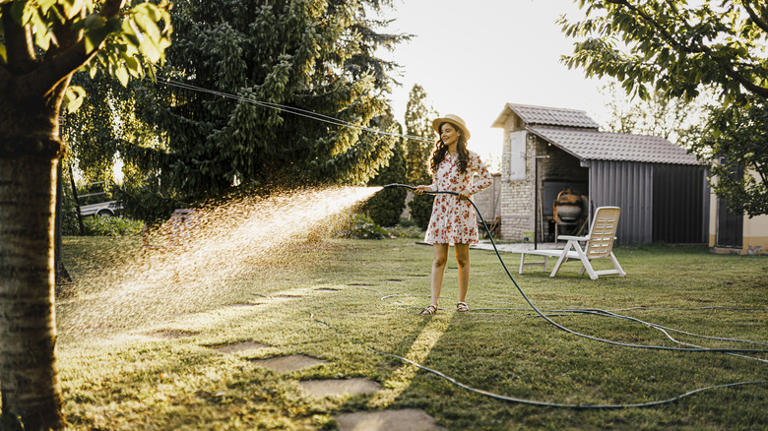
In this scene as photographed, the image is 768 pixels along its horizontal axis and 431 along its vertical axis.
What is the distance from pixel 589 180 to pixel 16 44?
15256 mm

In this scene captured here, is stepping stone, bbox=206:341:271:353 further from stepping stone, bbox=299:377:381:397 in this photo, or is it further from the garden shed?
the garden shed

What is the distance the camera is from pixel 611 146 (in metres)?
16.8

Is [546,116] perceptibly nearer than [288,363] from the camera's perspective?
No

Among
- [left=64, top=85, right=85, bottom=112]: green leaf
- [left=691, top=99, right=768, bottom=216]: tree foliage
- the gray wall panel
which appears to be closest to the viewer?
[left=64, top=85, right=85, bottom=112]: green leaf

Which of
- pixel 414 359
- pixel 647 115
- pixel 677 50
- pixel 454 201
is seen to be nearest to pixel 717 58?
pixel 677 50

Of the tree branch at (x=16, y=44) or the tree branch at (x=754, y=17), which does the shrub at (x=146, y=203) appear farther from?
the tree branch at (x=754, y=17)

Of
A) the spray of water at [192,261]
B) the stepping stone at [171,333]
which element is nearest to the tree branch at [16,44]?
the stepping stone at [171,333]

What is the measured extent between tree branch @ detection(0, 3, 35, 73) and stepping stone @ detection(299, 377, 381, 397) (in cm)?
180

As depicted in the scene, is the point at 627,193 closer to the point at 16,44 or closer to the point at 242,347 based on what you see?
the point at 242,347

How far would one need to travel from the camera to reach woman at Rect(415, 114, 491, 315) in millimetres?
4605

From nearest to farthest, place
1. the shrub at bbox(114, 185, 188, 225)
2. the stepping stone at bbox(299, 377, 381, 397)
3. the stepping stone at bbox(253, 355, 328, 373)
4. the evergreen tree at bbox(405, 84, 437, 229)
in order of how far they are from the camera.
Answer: the stepping stone at bbox(299, 377, 381, 397), the stepping stone at bbox(253, 355, 328, 373), the shrub at bbox(114, 185, 188, 225), the evergreen tree at bbox(405, 84, 437, 229)

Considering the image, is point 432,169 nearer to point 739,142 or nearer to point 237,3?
point 739,142

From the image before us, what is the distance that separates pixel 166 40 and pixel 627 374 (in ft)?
8.86

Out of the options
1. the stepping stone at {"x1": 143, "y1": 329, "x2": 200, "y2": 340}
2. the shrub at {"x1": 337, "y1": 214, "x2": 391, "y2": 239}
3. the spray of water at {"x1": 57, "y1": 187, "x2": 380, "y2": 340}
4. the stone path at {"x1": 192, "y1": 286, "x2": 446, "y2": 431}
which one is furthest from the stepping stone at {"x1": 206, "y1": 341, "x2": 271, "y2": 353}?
the shrub at {"x1": 337, "y1": 214, "x2": 391, "y2": 239}
